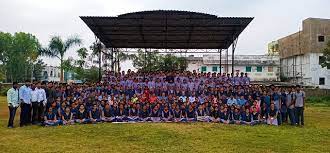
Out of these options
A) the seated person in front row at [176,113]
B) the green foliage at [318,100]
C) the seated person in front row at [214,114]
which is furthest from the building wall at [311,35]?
the seated person in front row at [176,113]

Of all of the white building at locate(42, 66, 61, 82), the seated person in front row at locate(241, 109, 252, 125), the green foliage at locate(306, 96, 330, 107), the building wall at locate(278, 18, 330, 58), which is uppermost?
the building wall at locate(278, 18, 330, 58)

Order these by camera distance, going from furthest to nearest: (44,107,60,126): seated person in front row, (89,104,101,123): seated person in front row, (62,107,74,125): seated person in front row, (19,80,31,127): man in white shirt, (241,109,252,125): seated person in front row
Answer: (241,109,252,125): seated person in front row → (89,104,101,123): seated person in front row → (62,107,74,125): seated person in front row → (44,107,60,126): seated person in front row → (19,80,31,127): man in white shirt

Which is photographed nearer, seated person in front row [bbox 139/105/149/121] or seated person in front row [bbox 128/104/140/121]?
seated person in front row [bbox 128/104/140/121]

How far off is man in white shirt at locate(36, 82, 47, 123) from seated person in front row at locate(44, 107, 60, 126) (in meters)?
0.42

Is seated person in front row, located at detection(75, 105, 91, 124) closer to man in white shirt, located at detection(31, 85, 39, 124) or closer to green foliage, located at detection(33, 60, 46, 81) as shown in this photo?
man in white shirt, located at detection(31, 85, 39, 124)

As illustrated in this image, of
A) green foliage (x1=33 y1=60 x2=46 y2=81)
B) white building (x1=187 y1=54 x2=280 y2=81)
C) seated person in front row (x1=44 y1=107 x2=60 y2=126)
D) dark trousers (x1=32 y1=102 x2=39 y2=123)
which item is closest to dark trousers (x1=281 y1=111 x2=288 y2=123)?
seated person in front row (x1=44 y1=107 x2=60 y2=126)

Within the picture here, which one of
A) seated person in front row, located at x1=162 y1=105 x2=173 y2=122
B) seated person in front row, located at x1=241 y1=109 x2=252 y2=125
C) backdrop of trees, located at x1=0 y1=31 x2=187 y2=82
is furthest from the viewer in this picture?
backdrop of trees, located at x1=0 y1=31 x2=187 y2=82

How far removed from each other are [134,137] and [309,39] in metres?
36.4

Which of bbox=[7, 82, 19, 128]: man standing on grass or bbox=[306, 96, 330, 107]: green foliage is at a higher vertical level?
bbox=[7, 82, 19, 128]: man standing on grass

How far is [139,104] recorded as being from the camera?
15328 millimetres

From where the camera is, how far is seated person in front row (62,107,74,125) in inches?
553

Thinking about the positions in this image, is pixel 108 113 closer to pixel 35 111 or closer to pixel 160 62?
pixel 35 111

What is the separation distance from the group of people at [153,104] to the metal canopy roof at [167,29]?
3308mm

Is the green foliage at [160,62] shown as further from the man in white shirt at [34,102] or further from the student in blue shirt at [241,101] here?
the man in white shirt at [34,102]
